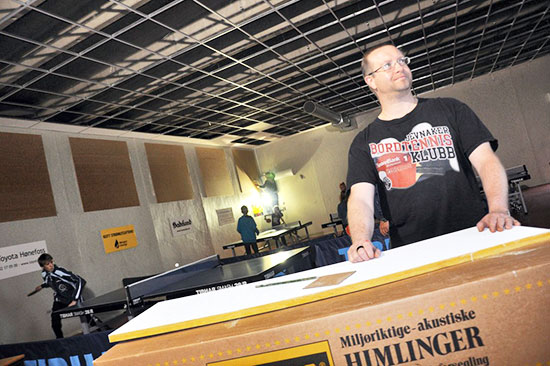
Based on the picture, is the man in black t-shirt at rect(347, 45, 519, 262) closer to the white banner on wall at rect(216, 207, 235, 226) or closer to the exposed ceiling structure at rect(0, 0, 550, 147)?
the exposed ceiling structure at rect(0, 0, 550, 147)

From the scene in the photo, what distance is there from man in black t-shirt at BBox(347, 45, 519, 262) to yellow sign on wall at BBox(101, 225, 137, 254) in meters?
9.16

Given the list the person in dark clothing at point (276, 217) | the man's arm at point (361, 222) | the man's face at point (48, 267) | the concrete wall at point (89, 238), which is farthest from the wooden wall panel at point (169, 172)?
the man's arm at point (361, 222)

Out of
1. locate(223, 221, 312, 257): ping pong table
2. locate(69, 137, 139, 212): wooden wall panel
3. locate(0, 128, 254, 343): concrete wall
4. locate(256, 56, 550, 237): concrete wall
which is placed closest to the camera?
locate(0, 128, 254, 343): concrete wall

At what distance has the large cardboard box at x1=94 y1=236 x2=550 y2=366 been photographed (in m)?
0.71

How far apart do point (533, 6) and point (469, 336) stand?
11.3 meters

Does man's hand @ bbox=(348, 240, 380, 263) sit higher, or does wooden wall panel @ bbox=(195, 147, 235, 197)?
wooden wall panel @ bbox=(195, 147, 235, 197)

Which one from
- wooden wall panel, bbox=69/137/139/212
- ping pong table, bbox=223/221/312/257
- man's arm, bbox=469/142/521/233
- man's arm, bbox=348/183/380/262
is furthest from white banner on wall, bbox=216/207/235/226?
man's arm, bbox=469/142/521/233

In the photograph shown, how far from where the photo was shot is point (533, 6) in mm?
9586

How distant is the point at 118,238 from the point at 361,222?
9.54 metres

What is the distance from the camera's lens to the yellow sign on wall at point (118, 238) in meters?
9.84

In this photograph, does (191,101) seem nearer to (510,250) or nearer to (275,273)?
(275,273)

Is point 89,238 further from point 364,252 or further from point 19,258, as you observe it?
point 364,252

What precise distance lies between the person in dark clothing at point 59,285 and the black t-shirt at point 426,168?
6.48 m

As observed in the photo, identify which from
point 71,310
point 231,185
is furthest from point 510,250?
point 231,185
